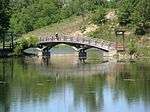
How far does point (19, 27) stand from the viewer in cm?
14212

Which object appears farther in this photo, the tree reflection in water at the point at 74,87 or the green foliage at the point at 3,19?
the green foliage at the point at 3,19

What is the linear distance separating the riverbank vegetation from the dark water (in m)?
18.4

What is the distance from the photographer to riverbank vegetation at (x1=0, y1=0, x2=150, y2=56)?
350 feet

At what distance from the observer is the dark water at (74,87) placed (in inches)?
1917

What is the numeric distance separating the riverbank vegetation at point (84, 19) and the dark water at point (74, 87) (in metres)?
18.4

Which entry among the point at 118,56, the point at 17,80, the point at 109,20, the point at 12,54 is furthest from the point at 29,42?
the point at 17,80

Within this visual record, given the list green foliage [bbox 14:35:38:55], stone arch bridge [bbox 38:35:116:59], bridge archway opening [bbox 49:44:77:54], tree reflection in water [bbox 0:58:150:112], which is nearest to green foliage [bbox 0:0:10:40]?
green foliage [bbox 14:35:38:55]

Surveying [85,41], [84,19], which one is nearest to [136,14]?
[85,41]

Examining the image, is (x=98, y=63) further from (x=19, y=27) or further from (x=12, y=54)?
(x=19, y=27)

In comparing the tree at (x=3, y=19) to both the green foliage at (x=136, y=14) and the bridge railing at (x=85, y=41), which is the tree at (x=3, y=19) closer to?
the bridge railing at (x=85, y=41)

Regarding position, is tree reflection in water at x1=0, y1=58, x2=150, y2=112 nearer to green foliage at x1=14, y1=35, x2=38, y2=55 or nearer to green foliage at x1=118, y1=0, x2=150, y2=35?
green foliage at x1=14, y1=35, x2=38, y2=55

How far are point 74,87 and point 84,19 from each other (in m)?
70.6

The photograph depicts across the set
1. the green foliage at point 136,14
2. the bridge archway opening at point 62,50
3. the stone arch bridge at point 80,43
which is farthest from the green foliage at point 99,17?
the stone arch bridge at point 80,43

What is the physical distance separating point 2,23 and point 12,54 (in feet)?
16.7
